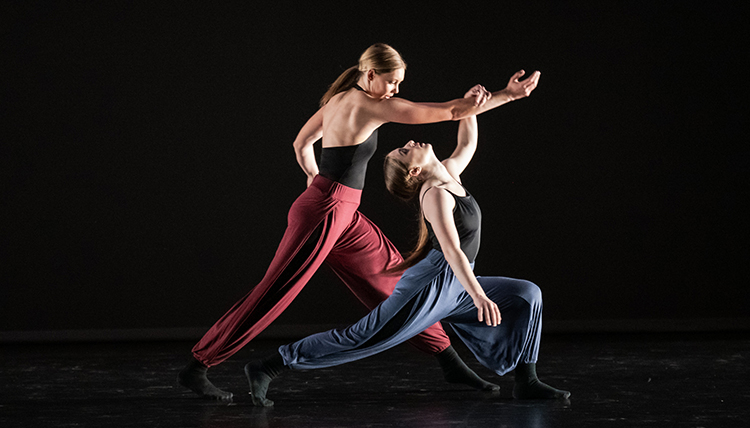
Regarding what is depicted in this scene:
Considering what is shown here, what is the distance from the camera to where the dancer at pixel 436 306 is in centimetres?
239

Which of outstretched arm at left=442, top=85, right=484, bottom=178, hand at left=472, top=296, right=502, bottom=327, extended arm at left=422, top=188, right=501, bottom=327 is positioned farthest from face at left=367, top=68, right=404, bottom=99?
hand at left=472, top=296, right=502, bottom=327

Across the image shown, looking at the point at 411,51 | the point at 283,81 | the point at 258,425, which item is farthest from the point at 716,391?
the point at 283,81

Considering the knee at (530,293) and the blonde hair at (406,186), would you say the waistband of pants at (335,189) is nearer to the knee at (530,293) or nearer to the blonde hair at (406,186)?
the blonde hair at (406,186)

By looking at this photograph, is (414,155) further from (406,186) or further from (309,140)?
(309,140)

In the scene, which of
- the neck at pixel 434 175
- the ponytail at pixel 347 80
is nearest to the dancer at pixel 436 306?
the neck at pixel 434 175

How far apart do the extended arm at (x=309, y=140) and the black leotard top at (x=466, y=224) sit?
0.65m

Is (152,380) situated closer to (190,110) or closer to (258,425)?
(258,425)

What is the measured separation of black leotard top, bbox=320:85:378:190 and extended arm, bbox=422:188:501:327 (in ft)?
1.12

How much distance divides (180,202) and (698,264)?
3203 millimetres

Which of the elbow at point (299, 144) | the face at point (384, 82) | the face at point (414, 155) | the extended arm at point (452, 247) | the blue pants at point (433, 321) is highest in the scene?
the face at point (384, 82)

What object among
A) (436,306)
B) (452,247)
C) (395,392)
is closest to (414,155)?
(452,247)

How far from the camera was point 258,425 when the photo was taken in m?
2.26

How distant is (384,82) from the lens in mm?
2467

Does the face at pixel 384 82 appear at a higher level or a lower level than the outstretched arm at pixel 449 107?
higher
